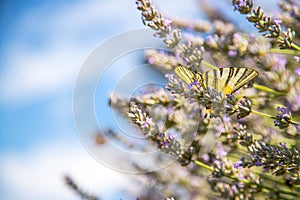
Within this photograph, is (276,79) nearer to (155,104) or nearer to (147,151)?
(155,104)

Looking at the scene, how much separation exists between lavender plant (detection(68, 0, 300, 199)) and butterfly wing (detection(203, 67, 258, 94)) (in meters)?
0.02

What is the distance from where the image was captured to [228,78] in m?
0.87

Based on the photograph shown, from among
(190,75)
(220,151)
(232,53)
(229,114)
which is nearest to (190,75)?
(190,75)

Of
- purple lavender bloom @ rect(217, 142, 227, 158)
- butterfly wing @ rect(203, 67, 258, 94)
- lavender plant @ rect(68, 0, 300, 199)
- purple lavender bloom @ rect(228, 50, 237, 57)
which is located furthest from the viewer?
A: purple lavender bloom @ rect(228, 50, 237, 57)

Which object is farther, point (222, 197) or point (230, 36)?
point (230, 36)

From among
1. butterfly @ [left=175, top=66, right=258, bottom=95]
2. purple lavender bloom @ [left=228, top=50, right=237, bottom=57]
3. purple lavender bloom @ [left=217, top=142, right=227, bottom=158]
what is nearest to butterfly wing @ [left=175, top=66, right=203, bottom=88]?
butterfly @ [left=175, top=66, right=258, bottom=95]

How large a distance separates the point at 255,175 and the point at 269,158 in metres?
0.20

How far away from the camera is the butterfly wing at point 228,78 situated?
825 millimetres

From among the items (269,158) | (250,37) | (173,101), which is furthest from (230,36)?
(269,158)

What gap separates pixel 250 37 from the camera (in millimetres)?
1416

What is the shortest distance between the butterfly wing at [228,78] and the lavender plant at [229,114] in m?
0.02

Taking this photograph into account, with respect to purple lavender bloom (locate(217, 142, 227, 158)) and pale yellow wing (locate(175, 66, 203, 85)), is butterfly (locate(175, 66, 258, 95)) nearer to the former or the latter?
pale yellow wing (locate(175, 66, 203, 85))

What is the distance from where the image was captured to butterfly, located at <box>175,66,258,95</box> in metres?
0.83

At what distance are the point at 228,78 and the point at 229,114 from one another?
108 millimetres
